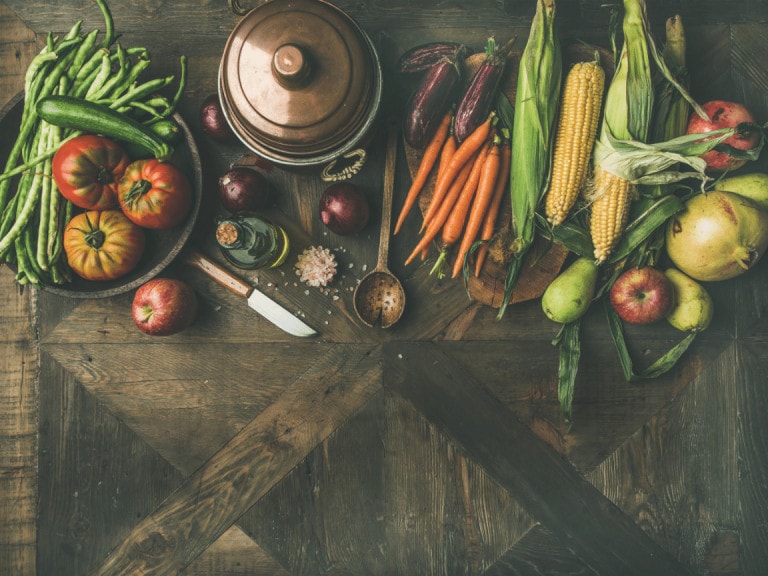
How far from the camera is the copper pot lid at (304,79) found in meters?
1.28

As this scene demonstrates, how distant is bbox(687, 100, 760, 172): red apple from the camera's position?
4.69 ft

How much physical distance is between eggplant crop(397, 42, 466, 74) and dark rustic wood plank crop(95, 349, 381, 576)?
0.78m

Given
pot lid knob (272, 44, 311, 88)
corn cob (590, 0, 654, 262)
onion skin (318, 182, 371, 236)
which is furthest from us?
onion skin (318, 182, 371, 236)

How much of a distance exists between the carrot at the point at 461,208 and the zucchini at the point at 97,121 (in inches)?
29.4

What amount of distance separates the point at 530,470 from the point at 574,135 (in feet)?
2.97

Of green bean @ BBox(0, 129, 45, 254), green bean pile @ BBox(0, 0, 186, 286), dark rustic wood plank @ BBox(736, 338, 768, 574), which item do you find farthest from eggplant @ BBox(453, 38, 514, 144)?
green bean @ BBox(0, 129, 45, 254)

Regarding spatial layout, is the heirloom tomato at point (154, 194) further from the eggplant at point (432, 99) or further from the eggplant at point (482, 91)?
the eggplant at point (482, 91)

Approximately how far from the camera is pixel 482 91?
1.42 metres

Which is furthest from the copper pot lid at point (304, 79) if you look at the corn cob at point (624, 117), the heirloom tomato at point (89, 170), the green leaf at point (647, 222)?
the green leaf at point (647, 222)

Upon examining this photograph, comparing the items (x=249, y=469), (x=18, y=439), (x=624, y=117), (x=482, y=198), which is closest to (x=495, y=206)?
(x=482, y=198)

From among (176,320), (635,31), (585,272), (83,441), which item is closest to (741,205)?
(585,272)

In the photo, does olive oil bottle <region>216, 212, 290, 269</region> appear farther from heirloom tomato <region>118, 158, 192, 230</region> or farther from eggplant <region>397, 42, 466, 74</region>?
eggplant <region>397, 42, 466, 74</region>

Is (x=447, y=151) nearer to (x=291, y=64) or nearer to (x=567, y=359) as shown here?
(x=291, y=64)

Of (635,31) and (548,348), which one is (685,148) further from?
(548,348)
